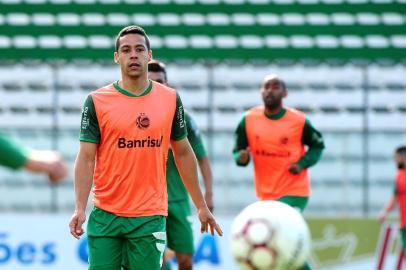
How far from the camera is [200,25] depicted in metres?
15.2

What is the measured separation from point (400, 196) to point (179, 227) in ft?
18.7

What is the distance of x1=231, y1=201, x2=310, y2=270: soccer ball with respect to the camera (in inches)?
181

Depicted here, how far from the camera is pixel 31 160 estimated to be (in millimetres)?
3516

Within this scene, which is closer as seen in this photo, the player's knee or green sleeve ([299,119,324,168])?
the player's knee

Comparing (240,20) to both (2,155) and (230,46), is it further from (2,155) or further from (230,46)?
(2,155)

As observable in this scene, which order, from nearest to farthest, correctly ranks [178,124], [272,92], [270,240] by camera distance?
[270,240] < [178,124] < [272,92]

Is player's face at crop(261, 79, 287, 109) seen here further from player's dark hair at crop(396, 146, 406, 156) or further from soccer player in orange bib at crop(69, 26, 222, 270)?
player's dark hair at crop(396, 146, 406, 156)

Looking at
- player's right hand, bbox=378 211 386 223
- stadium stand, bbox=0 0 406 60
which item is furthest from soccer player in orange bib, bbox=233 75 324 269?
stadium stand, bbox=0 0 406 60

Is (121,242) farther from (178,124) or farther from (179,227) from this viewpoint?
(179,227)

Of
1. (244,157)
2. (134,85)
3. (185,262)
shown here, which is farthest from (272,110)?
(134,85)

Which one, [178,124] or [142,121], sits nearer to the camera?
[142,121]

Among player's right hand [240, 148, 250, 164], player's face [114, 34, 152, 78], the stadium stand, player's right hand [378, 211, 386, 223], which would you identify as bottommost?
player's right hand [378, 211, 386, 223]

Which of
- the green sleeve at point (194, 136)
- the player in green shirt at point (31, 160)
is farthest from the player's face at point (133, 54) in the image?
the player in green shirt at point (31, 160)

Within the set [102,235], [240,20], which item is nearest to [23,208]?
[240,20]
